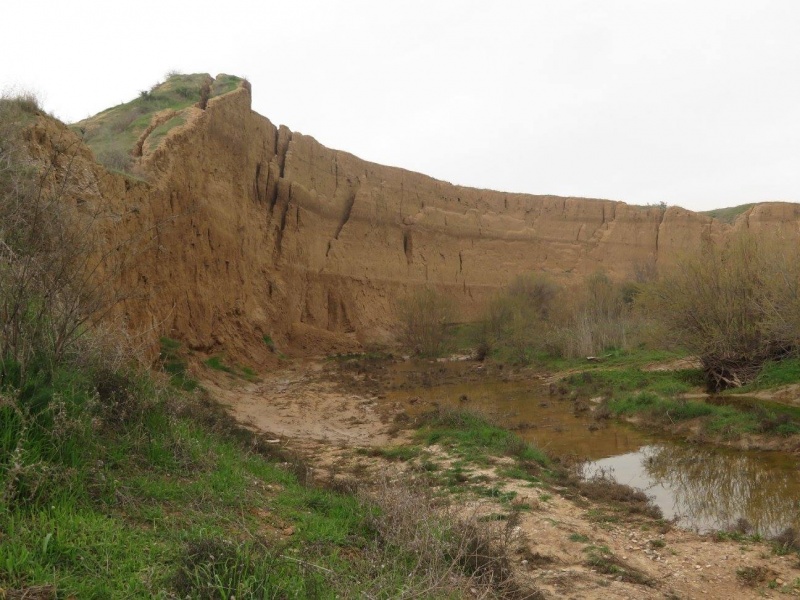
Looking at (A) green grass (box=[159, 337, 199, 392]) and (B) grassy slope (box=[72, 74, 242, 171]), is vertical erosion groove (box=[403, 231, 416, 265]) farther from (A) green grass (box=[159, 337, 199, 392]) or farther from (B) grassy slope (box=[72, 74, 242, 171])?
(A) green grass (box=[159, 337, 199, 392])

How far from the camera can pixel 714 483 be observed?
757cm

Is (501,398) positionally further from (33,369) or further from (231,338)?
(33,369)

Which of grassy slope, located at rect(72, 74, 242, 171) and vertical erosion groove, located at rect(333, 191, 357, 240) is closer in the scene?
grassy slope, located at rect(72, 74, 242, 171)

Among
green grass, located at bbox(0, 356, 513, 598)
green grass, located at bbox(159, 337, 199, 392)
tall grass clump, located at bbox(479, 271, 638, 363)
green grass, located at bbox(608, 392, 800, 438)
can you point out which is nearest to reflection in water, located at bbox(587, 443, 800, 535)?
green grass, located at bbox(608, 392, 800, 438)

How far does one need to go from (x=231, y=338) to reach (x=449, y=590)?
53.8 ft

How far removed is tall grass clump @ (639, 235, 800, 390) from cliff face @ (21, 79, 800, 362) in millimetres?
2355

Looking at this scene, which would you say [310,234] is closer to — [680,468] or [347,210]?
[347,210]

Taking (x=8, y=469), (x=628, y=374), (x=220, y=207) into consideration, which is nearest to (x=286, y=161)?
(x=220, y=207)

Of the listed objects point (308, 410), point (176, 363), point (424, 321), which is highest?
point (424, 321)

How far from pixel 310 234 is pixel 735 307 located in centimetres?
1830

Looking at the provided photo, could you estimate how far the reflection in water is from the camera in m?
6.22

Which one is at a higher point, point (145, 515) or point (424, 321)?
point (424, 321)

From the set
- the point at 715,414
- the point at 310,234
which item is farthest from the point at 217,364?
the point at 715,414

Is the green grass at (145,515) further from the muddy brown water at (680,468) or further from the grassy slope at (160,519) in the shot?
the muddy brown water at (680,468)
